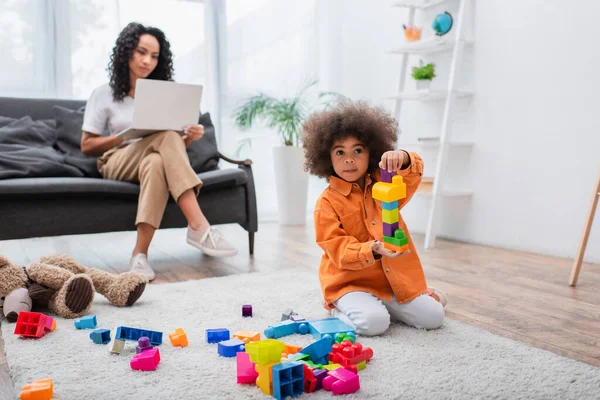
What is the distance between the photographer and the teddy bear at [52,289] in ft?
5.47

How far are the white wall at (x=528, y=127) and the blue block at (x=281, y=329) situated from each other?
179 cm

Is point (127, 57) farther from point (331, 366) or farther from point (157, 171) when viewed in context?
point (331, 366)

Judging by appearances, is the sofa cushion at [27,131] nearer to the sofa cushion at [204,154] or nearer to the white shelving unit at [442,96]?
the sofa cushion at [204,154]

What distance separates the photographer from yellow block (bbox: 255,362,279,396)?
1103 mm

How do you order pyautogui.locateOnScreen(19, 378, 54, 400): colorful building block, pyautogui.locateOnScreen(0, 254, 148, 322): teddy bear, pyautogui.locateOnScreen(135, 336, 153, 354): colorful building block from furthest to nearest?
1. pyautogui.locateOnScreen(0, 254, 148, 322): teddy bear
2. pyautogui.locateOnScreen(135, 336, 153, 354): colorful building block
3. pyautogui.locateOnScreen(19, 378, 54, 400): colorful building block

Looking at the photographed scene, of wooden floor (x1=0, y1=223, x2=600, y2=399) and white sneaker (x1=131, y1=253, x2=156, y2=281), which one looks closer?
wooden floor (x1=0, y1=223, x2=600, y2=399)

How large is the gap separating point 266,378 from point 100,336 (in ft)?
1.83

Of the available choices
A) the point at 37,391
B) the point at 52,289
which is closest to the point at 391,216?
the point at 37,391

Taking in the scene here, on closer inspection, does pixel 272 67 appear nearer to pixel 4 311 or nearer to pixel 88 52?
pixel 88 52

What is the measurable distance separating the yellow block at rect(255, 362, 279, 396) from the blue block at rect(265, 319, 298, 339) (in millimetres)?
346

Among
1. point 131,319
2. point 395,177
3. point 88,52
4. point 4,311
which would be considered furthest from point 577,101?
point 88,52

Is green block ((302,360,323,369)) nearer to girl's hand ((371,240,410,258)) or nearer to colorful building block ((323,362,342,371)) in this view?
colorful building block ((323,362,342,371))

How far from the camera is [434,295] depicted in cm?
169

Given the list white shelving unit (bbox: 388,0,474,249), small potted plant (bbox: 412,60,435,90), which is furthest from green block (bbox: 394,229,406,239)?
small potted plant (bbox: 412,60,435,90)
